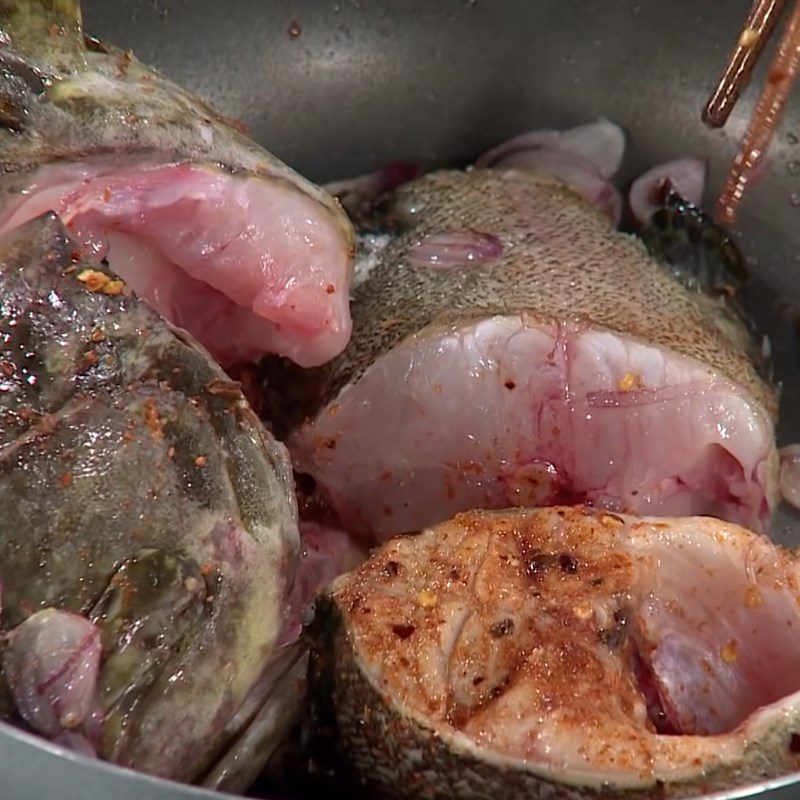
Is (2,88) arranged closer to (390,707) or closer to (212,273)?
(212,273)

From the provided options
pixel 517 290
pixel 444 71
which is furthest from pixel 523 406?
pixel 444 71

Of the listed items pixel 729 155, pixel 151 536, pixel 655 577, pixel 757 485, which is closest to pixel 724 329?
pixel 757 485

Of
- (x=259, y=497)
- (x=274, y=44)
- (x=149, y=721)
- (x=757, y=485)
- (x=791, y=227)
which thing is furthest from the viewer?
(x=274, y=44)

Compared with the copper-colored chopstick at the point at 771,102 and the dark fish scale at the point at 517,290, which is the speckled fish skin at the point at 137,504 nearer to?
the dark fish scale at the point at 517,290

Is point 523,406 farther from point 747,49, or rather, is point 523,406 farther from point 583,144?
point 583,144

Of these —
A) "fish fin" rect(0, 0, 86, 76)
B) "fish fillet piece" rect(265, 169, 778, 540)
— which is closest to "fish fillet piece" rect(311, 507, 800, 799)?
"fish fillet piece" rect(265, 169, 778, 540)

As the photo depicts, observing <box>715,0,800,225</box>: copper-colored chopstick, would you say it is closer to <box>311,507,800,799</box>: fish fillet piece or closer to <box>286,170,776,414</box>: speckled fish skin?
<box>286,170,776,414</box>: speckled fish skin
